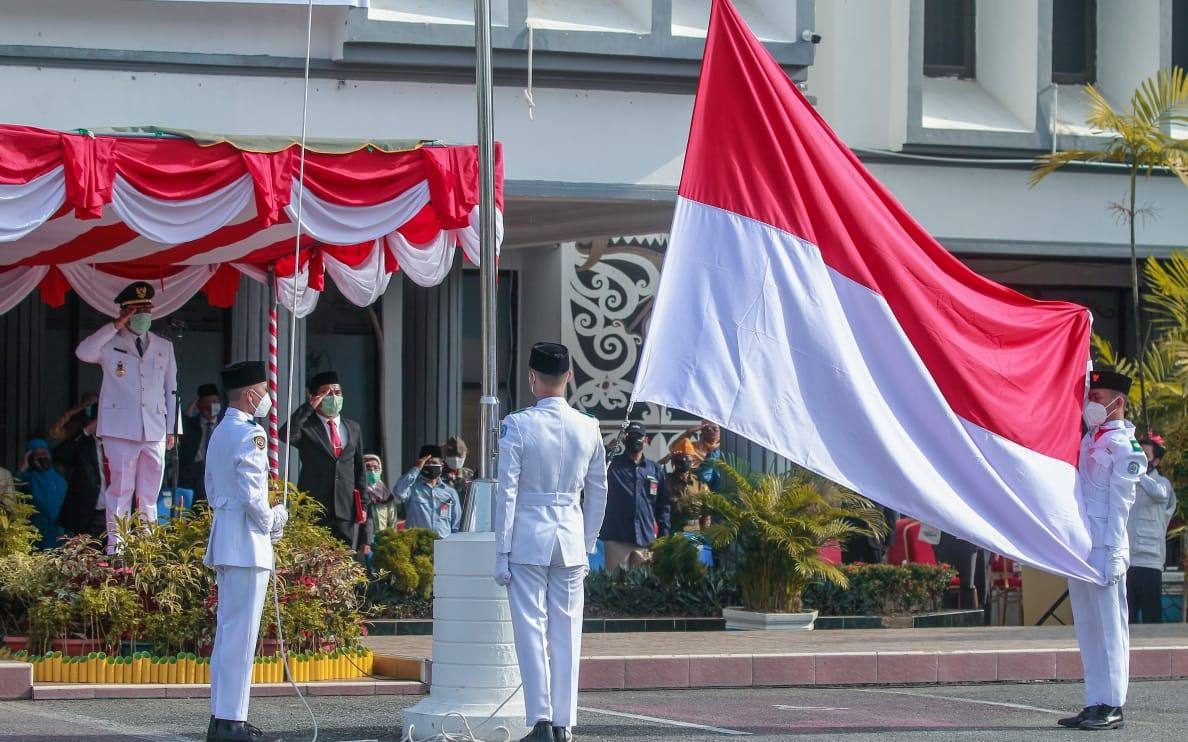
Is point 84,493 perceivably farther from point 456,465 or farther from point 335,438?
point 456,465

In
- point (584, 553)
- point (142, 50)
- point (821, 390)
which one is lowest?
→ point (584, 553)

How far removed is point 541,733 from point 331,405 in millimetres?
6231

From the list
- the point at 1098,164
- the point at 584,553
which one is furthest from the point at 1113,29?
the point at 584,553

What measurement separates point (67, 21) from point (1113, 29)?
1299 cm

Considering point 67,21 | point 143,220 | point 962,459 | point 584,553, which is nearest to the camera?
point 584,553

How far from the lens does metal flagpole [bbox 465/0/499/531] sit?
9695 millimetres

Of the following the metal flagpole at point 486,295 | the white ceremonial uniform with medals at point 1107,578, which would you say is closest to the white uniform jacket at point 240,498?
the metal flagpole at point 486,295

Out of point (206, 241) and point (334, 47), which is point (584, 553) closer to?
point (206, 241)

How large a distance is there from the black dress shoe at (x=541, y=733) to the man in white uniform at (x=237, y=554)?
52.9 inches

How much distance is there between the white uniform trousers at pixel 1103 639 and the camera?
10.3m

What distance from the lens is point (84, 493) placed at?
15.6 metres

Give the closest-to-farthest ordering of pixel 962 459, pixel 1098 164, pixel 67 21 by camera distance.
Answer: pixel 962 459 → pixel 67 21 → pixel 1098 164

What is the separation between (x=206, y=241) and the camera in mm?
13953

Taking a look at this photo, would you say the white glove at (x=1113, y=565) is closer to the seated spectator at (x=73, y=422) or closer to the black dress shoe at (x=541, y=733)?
the black dress shoe at (x=541, y=733)
